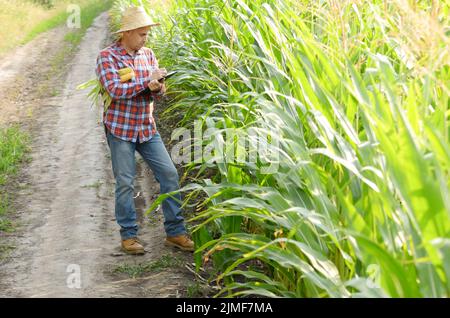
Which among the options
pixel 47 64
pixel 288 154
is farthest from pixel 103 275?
pixel 47 64

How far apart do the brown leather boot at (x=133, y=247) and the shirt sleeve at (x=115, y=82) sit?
984mm

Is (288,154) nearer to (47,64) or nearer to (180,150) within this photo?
(180,150)

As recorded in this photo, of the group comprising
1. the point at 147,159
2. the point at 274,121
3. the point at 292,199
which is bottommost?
the point at 147,159

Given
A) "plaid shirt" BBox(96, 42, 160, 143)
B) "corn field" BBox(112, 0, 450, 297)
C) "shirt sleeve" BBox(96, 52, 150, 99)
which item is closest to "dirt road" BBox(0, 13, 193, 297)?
"corn field" BBox(112, 0, 450, 297)

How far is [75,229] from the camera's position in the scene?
19.1 ft

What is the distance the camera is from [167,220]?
5254mm

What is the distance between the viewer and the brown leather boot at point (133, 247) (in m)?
5.21

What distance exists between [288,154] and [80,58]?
1188cm

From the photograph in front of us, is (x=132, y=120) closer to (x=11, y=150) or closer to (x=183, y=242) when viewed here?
(x=183, y=242)

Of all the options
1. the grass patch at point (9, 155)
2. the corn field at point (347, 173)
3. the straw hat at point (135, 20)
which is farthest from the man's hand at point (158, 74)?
the grass patch at point (9, 155)

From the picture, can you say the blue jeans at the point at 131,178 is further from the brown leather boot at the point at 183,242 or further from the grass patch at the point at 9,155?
the grass patch at the point at 9,155

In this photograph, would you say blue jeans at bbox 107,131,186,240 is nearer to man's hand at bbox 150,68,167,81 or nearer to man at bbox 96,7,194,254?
man at bbox 96,7,194,254

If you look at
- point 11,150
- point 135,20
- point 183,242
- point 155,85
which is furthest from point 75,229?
point 11,150

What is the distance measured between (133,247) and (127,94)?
104cm
